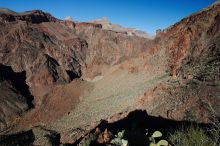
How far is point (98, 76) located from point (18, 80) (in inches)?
657

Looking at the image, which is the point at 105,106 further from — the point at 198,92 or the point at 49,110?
the point at 198,92

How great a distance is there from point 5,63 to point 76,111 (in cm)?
3448

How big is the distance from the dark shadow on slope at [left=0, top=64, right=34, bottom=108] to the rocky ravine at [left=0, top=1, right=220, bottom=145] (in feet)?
0.61

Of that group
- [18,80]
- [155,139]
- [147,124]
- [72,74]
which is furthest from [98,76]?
[155,139]

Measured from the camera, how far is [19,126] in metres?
44.1

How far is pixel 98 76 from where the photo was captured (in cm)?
6994

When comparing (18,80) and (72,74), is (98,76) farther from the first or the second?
(18,80)

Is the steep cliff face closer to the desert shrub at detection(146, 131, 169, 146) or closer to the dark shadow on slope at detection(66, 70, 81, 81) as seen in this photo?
the dark shadow on slope at detection(66, 70, 81, 81)

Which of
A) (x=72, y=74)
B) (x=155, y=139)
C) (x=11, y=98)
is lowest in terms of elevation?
(x=11, y=98)

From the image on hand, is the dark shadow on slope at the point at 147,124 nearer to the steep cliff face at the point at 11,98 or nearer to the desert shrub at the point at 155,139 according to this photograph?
the desert shrub at the point at 155,139

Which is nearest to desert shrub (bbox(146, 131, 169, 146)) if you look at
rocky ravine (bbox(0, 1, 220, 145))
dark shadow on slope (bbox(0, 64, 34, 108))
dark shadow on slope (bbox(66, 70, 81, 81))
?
rocky ravine (bbox(0, 1, 220, 145))

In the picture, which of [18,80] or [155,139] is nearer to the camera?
[155,139]

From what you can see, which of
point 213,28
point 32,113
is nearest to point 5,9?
point 32,113

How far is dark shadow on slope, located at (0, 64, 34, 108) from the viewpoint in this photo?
5856 cm
